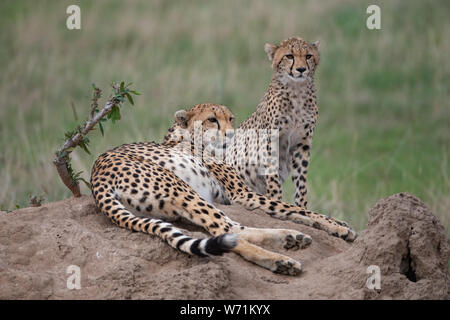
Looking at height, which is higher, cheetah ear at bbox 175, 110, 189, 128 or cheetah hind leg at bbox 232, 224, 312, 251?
cheetah ear at bbox 175, 110, 189, 128

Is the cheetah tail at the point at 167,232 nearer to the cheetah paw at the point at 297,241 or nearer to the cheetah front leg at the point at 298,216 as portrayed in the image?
the cheetah paw at the point at 297,241

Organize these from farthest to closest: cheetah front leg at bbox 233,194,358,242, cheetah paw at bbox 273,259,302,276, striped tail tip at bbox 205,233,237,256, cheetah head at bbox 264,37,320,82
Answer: cheetah head at bbox 264,37,320,82, cheetah front leg at bbox 233,194,358,242, cheetah paw at bbox 273,259,302,276, striped tail tip at bbox 205,233,237,256

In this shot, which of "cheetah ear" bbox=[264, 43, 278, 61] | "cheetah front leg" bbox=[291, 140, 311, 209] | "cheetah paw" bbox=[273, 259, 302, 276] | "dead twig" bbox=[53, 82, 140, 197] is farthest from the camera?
"cheetah ear" bbox=[264, 43, 278, 61]

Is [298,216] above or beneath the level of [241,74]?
beneath

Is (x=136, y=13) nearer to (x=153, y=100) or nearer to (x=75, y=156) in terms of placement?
(x=153, y=100)

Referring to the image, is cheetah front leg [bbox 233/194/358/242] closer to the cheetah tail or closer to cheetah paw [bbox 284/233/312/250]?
cheetah paw [bbox 284/233/312/250]

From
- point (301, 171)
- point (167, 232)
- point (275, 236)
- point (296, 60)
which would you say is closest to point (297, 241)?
point (275, 236)

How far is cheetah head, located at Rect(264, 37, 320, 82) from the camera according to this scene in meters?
5.34

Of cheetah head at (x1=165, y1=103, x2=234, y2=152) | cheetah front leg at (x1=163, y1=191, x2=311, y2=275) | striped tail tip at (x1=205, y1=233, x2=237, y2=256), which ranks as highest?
cheetah head at (x1=165, y1=103, x2=234, y2=152)

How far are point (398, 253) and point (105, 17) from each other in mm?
9596

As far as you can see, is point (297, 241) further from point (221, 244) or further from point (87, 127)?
point (87, 127)

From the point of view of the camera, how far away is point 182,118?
5.09 meters

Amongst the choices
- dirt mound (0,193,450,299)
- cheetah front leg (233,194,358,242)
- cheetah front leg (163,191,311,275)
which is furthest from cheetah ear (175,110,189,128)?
dirt mound (0,193,450,299)

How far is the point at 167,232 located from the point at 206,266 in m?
0.29
